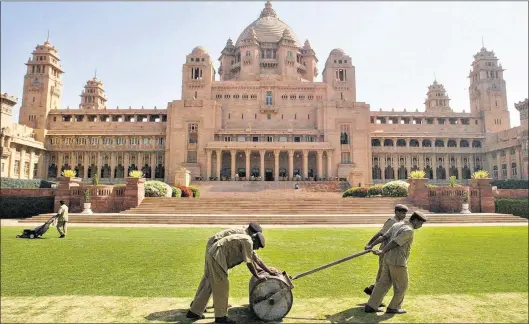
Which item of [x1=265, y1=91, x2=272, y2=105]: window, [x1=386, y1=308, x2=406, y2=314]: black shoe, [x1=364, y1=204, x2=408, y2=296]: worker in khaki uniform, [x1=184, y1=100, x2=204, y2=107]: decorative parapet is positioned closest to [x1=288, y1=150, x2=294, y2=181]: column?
[x1=265, y1=91, x2=272, y2=105]: window

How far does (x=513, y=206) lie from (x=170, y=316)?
28.4 meters

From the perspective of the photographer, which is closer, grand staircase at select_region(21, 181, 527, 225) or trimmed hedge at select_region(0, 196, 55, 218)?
grand staircase at select_region(21, 181, 527, 225)

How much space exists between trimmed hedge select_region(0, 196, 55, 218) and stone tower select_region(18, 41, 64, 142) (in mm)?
42185

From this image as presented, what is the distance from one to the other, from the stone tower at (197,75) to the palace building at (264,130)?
179mm

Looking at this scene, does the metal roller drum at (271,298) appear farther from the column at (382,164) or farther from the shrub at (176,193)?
the column at (382,164)

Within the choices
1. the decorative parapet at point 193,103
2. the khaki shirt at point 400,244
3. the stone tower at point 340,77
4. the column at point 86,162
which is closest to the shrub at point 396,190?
the khaki shirt at point 400,244

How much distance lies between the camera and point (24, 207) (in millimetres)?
28812

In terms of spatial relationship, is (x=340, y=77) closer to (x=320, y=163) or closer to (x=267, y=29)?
(x=320, y=163)

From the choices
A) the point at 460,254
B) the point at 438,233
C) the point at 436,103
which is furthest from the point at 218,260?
the point at 436,103

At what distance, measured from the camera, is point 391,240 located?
21.9ft

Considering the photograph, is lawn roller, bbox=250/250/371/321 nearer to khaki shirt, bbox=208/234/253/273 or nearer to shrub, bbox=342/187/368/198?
khaki shirt, bbox=208/234/253/273

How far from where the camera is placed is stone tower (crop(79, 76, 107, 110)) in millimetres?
92438

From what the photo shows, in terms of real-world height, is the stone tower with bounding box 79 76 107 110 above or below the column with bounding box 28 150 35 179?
above

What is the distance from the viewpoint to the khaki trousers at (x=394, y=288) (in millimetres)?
6582
